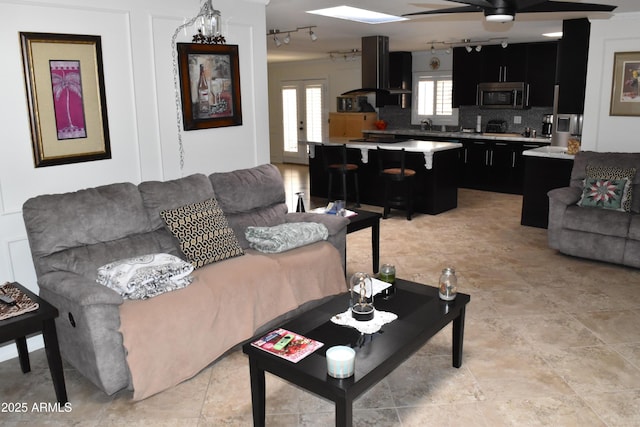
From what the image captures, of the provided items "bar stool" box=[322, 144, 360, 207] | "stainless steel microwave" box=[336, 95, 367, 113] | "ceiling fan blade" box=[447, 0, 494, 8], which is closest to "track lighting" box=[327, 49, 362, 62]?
"stainless steel microwave" box=[336, 95, 367, 113]

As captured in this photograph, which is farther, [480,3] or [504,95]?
[504,95]

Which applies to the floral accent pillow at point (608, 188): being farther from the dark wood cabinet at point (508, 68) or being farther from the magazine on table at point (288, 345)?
the magazine on table at point (288, 345)

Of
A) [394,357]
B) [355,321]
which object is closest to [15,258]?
[355,321]

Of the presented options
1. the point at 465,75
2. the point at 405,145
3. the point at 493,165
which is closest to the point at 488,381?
the point at 405,145

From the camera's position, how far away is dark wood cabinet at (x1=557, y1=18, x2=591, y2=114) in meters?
6.01

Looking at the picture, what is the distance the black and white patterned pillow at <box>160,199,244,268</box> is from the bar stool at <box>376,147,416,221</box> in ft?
11.1

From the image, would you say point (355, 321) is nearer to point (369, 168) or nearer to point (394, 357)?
point (394, 357)

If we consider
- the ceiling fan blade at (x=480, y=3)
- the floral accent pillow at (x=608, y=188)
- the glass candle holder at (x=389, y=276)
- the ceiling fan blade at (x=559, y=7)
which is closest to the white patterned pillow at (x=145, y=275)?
the glass candle holder at (x=389, y=276)

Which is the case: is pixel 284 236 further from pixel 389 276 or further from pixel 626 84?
pixel 626 84

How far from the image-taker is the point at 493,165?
339 inches

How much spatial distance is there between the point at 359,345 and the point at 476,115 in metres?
7.84

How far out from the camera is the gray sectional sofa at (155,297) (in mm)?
2832

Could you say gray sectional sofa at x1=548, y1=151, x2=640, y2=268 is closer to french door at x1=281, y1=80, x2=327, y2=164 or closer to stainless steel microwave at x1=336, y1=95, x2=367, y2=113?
stainless steel microwave at x1=336, y1=95, x2=367, y2=113

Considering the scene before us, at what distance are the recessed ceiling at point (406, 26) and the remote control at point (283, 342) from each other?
3.33 meters
